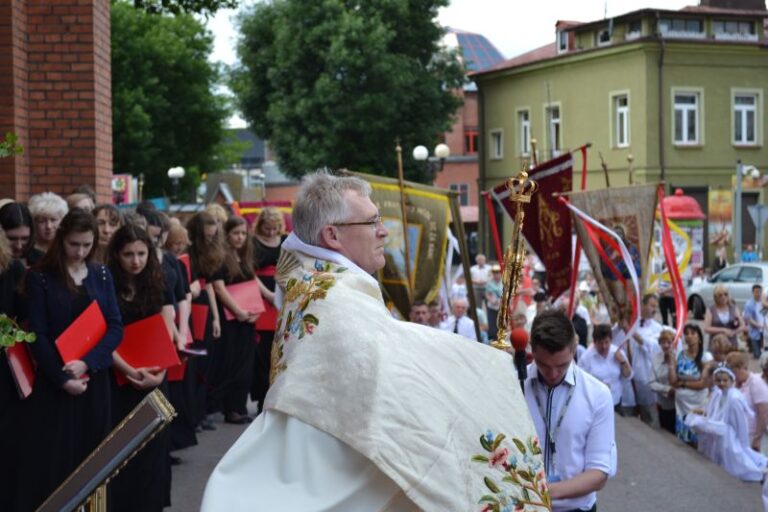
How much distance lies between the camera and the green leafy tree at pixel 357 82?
47062 millimetres

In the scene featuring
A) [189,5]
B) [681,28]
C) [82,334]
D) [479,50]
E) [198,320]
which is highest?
[479,50]

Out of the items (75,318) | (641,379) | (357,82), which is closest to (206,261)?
(75,318)

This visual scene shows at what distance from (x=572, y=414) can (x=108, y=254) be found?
11.3 ft

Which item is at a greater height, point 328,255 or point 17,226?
point 17,226

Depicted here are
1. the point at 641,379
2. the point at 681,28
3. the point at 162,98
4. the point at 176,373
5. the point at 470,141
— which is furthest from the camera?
the point at 470,141

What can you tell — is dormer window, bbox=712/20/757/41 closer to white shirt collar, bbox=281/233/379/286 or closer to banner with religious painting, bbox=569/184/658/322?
banner with religious painting, bbox=569/184/658/322

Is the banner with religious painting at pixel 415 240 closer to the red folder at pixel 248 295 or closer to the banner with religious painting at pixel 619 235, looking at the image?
the red folder at pixel 248 295

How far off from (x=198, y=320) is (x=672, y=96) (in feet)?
130

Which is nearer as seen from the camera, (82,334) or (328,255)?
(328,255)

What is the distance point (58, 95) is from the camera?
11.2 m

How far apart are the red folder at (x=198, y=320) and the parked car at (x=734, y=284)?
2086cm

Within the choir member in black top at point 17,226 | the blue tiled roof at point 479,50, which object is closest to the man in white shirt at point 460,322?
the choir member in black top at point 17,226

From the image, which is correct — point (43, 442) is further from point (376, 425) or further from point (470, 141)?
point (470, 141)

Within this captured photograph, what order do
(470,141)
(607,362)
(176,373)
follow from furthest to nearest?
(470,141) → (607,362) → (176,373)
